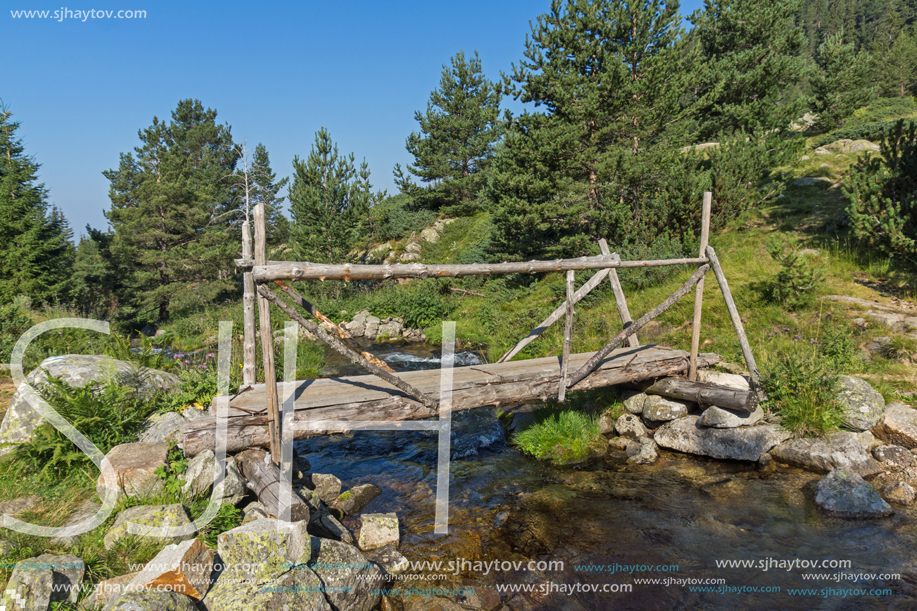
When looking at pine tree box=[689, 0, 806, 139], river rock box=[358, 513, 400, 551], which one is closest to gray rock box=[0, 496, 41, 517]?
river rock box=[358, 513, 400, 551]

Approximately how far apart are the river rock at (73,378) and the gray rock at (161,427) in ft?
2.43

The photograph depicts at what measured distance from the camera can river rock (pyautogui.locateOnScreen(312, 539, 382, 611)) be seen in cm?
350

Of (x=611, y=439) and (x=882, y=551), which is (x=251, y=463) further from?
(x=882, y=551)

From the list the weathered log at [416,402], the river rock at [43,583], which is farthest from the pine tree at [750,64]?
the river rock at [43,583]

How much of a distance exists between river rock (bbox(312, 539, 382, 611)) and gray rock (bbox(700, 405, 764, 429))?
5277 mm

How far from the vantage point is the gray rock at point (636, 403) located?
7551 mm

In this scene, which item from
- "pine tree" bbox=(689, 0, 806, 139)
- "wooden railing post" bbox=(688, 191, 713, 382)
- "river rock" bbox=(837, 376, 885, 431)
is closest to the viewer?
"river rock" bbox=(837, 376, 885, 431)

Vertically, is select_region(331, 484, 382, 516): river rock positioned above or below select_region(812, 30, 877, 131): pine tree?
below

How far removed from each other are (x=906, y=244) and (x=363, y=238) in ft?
73.6

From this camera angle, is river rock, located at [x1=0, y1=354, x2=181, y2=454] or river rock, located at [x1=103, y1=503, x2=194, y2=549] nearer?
river rock, located at [x1=103, y1=503, x2=194, y2=549]

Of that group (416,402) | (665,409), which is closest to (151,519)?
(416,402)

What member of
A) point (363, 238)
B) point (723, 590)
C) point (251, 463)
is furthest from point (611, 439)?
point (363, 238)

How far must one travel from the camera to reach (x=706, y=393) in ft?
21.7

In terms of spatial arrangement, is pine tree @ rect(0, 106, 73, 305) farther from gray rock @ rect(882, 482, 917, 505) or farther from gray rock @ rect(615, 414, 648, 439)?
gray rock @ rect(882, 482, 917, 505)
